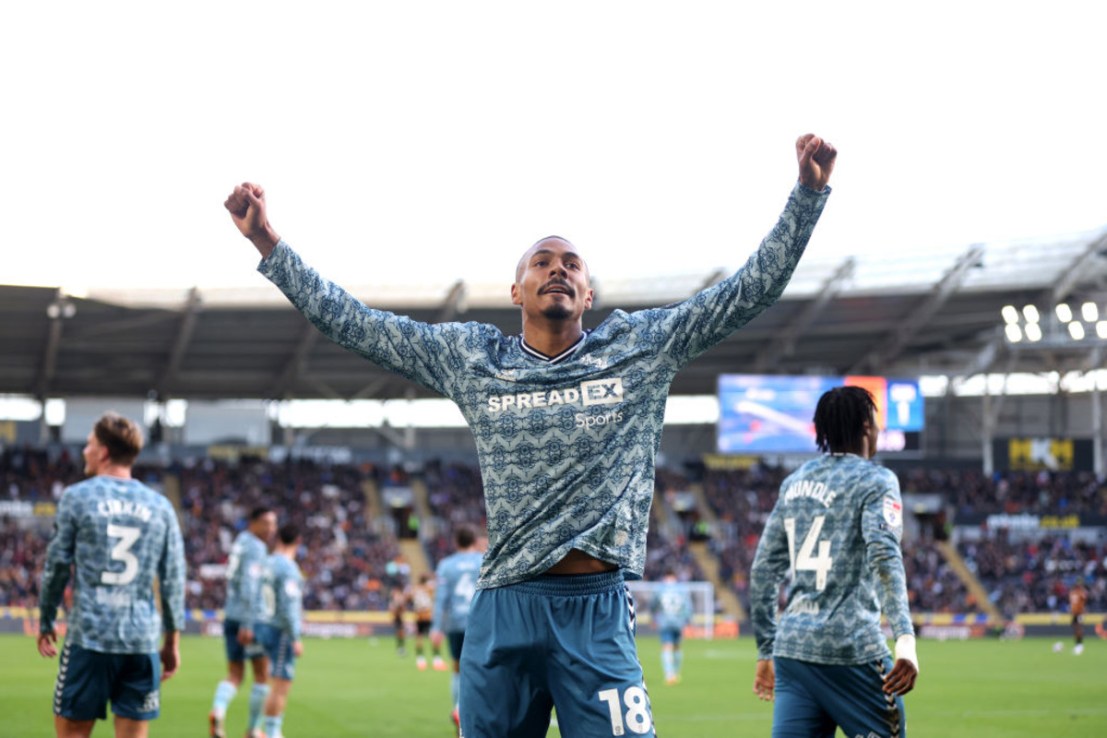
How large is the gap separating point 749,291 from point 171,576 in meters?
4.73

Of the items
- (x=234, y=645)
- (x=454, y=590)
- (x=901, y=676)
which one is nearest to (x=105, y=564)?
(x=901, y=676)

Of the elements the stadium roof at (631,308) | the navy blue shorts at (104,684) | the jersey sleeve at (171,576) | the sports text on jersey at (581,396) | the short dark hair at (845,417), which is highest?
the stadium roof at (631,308)

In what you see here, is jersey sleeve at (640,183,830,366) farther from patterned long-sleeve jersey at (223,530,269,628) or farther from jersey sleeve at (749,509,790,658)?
patterned long-sleeve jersey at (223,530,269,628)

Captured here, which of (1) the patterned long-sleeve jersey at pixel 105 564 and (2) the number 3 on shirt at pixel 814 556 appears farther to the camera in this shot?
(1) the patterned long-sleeve jersey at pixel 105 564

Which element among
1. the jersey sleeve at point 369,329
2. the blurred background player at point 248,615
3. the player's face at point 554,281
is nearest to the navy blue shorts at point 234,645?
the blurred background player at point 248,615

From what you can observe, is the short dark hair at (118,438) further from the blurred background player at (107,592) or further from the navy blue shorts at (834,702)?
the navy blue shorts at (834,702)

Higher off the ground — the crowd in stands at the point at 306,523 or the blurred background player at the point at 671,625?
the crowd in stands at the point at 306,523

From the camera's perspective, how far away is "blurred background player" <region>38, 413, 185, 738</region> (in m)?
7.62

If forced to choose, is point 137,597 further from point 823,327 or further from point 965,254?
point 823,327

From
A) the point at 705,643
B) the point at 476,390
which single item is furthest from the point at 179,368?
the point at 476,390

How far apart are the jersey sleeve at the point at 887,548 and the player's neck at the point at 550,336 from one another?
71.8 inches

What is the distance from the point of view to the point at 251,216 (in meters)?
4.57

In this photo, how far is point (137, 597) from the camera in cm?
777

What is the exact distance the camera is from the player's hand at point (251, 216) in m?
4.57
